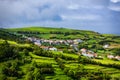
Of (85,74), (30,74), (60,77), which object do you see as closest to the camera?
(30,74)

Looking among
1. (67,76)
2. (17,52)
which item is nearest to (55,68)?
(67,76)

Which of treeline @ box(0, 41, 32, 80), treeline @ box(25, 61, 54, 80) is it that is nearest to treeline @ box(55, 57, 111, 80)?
treeline @ box(25, 61, 54, 80)

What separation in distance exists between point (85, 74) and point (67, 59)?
2472 cm

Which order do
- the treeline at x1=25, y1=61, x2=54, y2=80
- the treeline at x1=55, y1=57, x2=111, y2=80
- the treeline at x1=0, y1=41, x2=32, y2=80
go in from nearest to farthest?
1. the treeline at x1=25, y1=61, x2=54, y2=80
2. the treeline at x1=0, y1=41, x2=32, y2=80
3. the treeline at x1=55, y1=57, x2=111, y2=80

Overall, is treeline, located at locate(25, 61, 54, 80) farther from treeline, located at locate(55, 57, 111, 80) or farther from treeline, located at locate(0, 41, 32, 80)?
treeline, located at locate(55, 57, 111, 80)

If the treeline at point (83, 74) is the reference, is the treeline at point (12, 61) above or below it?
above

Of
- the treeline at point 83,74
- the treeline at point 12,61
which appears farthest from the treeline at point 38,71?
the treeline at point 83,74

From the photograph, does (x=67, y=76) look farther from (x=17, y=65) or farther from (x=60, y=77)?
(x=17, y=65)

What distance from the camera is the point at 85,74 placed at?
4473 inches

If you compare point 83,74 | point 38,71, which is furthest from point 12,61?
point 83,74

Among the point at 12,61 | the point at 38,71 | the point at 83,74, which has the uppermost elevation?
the point at 12,61

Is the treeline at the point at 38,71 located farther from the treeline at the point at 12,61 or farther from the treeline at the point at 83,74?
the treeline at the point at 83,74

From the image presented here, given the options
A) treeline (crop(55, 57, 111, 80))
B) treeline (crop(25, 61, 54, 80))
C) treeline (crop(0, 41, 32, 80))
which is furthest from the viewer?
treeline (crop(55, 57, 111, 80))

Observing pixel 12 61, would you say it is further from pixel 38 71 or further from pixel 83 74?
pixel 83 74
